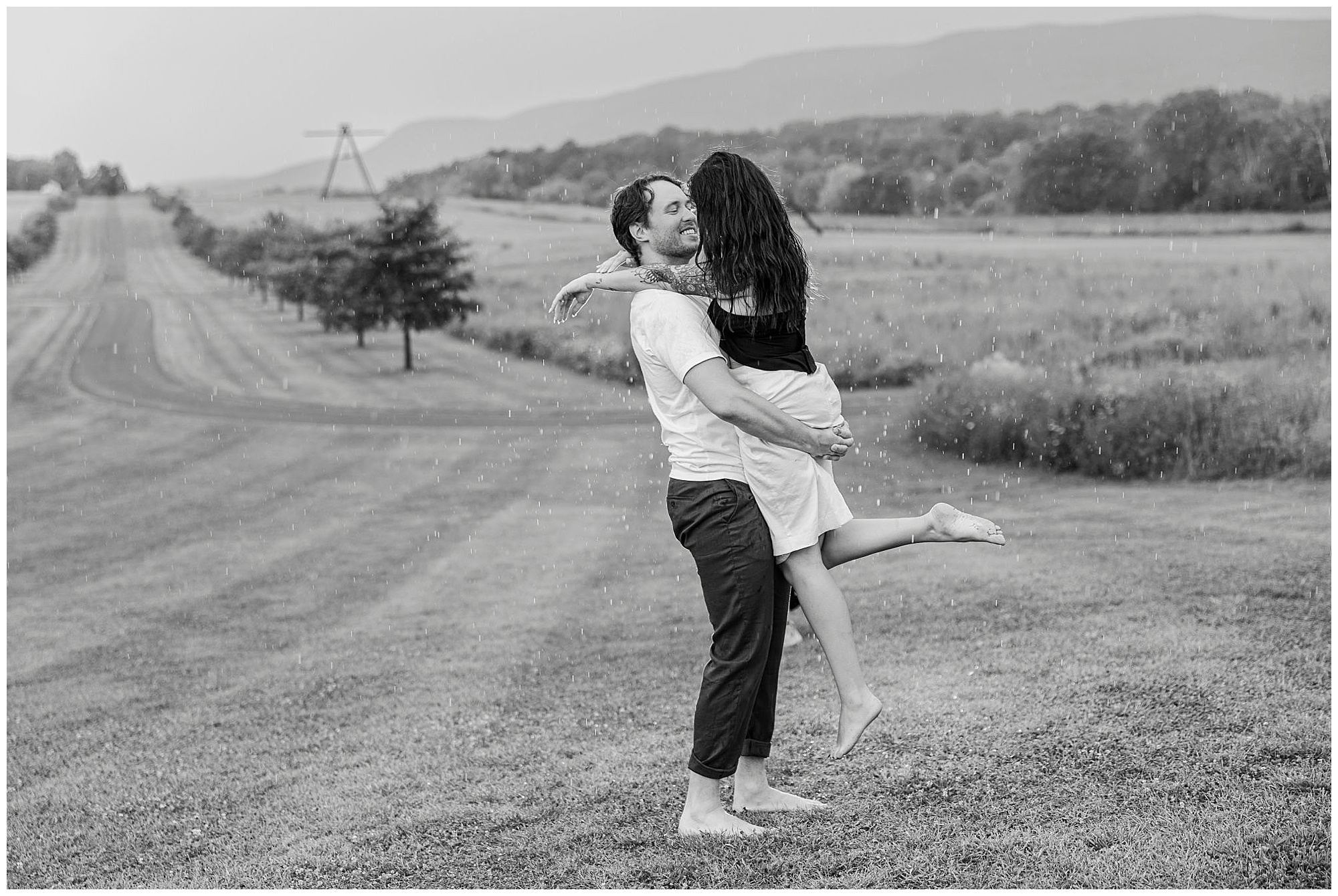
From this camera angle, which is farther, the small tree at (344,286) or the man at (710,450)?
the small tree at (344,286)

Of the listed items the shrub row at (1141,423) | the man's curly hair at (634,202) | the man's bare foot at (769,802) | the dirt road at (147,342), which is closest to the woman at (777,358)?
the man's curly hair at (634,202)

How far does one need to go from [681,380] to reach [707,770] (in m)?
1.02

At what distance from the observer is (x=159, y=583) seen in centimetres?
953

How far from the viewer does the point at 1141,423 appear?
1186 cm

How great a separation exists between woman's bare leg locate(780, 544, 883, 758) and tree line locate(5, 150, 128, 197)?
1781cm

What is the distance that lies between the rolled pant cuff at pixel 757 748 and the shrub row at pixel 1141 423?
930 cm

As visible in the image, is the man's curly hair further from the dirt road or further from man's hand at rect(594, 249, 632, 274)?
the dirt road

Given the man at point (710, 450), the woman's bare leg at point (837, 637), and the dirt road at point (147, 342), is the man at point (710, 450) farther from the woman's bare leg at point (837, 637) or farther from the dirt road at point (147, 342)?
the dirt road at point (147, 342)

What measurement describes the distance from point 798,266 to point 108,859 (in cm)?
278

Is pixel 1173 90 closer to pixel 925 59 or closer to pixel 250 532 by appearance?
pixel 925 59

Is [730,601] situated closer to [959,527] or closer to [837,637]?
[837,637]

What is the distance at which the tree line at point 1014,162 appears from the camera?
15.7 metres

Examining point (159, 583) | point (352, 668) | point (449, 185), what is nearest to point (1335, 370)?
point (352, 668)

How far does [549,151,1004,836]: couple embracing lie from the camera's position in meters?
2.76
